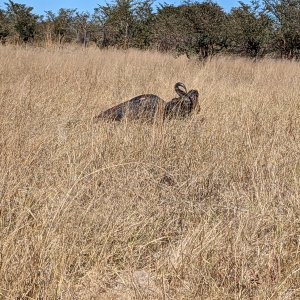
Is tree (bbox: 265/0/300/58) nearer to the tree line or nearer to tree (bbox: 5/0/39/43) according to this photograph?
the tree line

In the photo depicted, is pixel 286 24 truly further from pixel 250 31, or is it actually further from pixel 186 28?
pixel 186 28

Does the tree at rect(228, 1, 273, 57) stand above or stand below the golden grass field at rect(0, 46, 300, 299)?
above

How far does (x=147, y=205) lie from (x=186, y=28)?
1265 centimetres

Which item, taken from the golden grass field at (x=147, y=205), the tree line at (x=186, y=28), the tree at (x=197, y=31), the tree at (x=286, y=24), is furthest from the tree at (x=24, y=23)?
the golden grass field at (x=147, y=205)

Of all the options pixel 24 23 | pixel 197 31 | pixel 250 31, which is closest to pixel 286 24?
pixel 250 31

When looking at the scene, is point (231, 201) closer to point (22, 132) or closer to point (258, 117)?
point (22, 132)

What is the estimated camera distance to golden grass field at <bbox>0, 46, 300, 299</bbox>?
6.07ft

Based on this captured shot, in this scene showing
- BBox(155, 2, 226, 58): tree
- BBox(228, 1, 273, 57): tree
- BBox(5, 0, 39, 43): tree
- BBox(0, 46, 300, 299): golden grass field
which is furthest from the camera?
BBox(5, 0, 39, 43): tree

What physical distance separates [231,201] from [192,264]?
0.87m

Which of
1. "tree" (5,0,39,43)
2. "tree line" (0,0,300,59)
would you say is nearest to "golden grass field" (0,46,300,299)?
"tree line" (0,0,300,59)

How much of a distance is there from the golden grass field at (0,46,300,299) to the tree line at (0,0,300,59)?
866cm

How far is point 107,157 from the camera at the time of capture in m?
3.30

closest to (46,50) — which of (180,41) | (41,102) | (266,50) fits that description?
(41,102)

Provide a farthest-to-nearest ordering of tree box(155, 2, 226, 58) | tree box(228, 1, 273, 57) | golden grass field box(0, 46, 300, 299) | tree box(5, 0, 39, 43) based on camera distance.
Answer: tree box(5, 0, 39, 43) → tree box(228, 1, 273, 57) → tree box(155, 2, 226, 58) → golden grass field box(0, 46, 300, 299)
